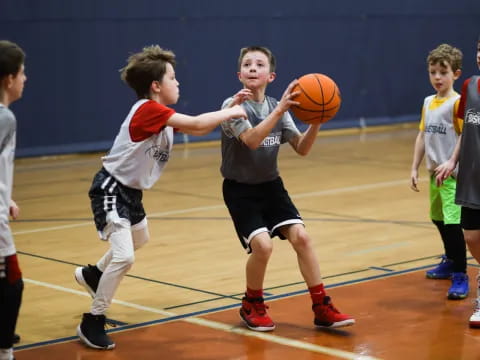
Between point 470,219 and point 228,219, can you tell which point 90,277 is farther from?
point 228,219

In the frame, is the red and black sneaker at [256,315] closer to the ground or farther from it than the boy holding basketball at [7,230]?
closer to the ground

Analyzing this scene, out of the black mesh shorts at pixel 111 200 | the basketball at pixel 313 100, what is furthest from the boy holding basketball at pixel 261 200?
the black mesh shorts at pixel 111 200

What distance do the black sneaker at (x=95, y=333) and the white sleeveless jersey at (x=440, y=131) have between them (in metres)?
2.52

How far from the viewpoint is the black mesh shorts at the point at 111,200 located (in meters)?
5.02

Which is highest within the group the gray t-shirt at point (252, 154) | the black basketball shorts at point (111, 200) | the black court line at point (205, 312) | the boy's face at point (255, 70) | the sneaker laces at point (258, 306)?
the boy's face at point (255, 70)

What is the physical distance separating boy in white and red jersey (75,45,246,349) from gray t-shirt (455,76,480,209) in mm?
1289

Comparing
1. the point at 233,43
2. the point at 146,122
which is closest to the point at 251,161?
the point at 146,122

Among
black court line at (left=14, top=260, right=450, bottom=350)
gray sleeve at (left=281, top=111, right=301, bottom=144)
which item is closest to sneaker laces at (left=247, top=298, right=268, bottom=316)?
black court line at (left=14, top=260, right=450, bottom=350)

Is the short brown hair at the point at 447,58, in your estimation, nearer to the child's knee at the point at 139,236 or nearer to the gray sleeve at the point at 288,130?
the gray sleeve at the point at 288,130

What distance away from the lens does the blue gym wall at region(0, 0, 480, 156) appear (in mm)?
12945

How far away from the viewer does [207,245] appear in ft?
25.0

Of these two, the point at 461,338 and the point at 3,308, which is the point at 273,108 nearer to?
the point at 461,338

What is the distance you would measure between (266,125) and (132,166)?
75 centimetres

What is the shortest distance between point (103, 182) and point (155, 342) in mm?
888
